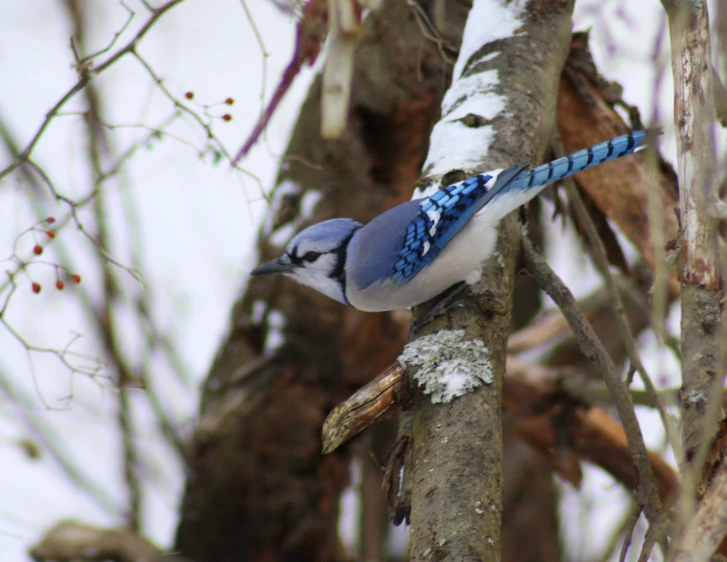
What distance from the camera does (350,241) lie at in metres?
3.03

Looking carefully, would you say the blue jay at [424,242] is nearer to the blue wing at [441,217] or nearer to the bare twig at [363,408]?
the blue wing at [441,217]

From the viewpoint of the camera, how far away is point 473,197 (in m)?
2.50

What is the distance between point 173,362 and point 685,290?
4.29 metres

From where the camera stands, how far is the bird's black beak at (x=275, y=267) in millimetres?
3016

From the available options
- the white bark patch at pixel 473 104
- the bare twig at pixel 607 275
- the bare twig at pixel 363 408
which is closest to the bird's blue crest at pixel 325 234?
the white bark patch at pixel 473 104

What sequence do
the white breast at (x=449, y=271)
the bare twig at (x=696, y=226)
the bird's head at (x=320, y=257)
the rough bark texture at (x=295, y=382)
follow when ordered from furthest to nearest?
the rough bark texture at (x=295, y=382) < the bird's head at (x=320, y=257) < the white breast at (x=449, y=271) < the bare twig at (x=696, y=226)

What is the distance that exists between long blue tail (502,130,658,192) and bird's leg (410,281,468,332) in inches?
15.4

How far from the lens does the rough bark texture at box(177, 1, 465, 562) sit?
3.89 metres

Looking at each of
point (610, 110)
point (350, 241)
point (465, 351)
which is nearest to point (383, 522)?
point (350, 241)

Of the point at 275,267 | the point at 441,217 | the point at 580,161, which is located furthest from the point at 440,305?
the point at 275,267

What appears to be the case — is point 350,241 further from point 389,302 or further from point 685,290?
point 685,290

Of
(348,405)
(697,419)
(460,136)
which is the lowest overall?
(697,419)

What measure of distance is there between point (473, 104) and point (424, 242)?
0.48 meters

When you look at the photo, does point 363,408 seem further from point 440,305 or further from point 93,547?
point 93,547
